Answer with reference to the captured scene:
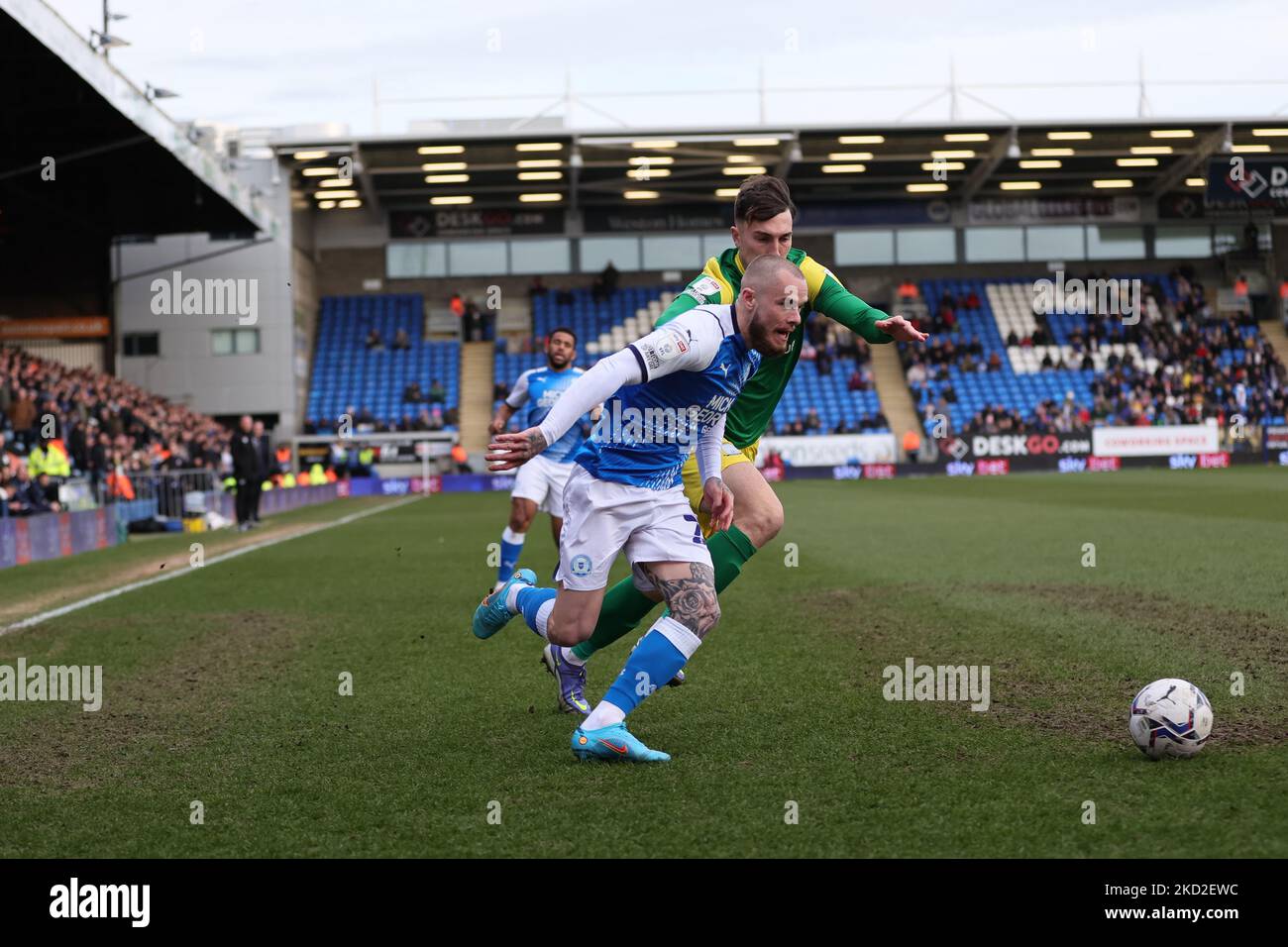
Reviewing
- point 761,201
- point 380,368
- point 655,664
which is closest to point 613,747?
point 655,664

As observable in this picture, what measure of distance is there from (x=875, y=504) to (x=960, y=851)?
70.1 ft

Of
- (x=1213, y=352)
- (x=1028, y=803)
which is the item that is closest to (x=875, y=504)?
(x=1028, y=803)

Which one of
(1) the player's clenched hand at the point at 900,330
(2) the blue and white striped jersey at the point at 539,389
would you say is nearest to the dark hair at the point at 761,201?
(1) the player's clenched hand at the point at 900,330

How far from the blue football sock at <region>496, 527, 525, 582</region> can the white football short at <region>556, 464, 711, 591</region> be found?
589 cm

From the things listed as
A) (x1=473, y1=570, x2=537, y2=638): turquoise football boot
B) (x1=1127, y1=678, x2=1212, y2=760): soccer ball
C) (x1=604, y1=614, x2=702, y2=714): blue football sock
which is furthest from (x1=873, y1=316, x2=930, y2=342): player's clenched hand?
(x1=473, y1=570, x2=537, y2=638): turquoise football boot

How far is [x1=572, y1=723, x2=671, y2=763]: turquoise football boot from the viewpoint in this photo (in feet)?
16.4

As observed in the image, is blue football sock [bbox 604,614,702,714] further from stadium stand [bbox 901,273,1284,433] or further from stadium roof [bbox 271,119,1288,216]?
stadium roof [bbox 271,119,1288,216]

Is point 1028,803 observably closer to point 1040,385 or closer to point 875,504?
point 875,504

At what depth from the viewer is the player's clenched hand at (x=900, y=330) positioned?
5.75 metres

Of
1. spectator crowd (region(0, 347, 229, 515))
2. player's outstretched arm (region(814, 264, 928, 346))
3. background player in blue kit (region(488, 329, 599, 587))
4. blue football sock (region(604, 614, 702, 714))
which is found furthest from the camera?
spectator crowd (region(0, 347, 229, 515))

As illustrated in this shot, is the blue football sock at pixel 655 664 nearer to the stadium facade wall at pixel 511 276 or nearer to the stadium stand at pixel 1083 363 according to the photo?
the stadium stand at pixel 1083 363

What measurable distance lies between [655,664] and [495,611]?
1290 mm

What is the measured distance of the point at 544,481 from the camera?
1146 centimetres

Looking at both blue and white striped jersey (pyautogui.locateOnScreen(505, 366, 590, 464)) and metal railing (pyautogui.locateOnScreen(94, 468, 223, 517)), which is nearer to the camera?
blue and white striped jersey (pyautogui.locateOnScreen(505, 366, 590, 464))
